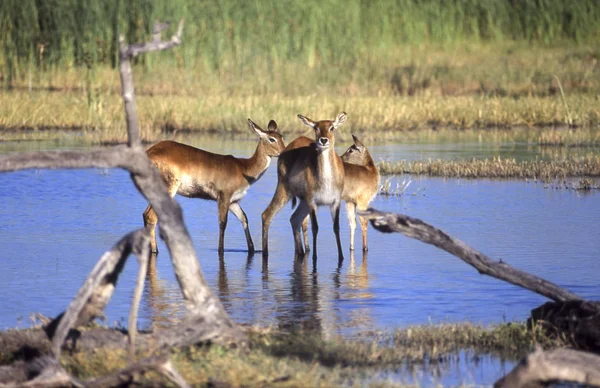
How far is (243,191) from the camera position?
1475 cm

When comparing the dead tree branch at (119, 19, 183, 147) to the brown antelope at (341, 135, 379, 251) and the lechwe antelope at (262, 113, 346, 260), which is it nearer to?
the lechwe antelope at (262, 113, 346, 260)

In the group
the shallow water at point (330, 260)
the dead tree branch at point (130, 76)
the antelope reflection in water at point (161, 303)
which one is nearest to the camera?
the dead tree branch at point (130, 76)

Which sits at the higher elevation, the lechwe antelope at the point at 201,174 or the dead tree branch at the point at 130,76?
the dead tree branch at the point at 130,76

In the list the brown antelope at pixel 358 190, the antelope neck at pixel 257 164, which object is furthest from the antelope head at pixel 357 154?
the antelope neck at pixel 257 164

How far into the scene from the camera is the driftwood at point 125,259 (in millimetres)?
7684

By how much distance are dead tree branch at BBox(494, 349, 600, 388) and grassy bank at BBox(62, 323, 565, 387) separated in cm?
93

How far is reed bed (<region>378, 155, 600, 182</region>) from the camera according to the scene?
2038 centimetres

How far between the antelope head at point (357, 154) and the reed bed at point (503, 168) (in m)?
5.14

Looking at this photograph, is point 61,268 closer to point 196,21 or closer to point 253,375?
point 253,375

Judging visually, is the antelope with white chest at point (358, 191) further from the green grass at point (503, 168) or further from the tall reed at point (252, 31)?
the tall reed at point (252, 31)

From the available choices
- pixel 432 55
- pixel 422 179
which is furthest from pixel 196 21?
pixel 422 179

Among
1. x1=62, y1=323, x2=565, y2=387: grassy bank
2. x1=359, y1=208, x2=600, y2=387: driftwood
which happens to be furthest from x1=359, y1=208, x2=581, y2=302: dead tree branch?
x1=62, y1=323, x2=565, y2=387: grassy bank

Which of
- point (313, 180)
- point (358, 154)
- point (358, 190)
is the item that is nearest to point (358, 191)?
point (358, 190)

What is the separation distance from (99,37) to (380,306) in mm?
26746
